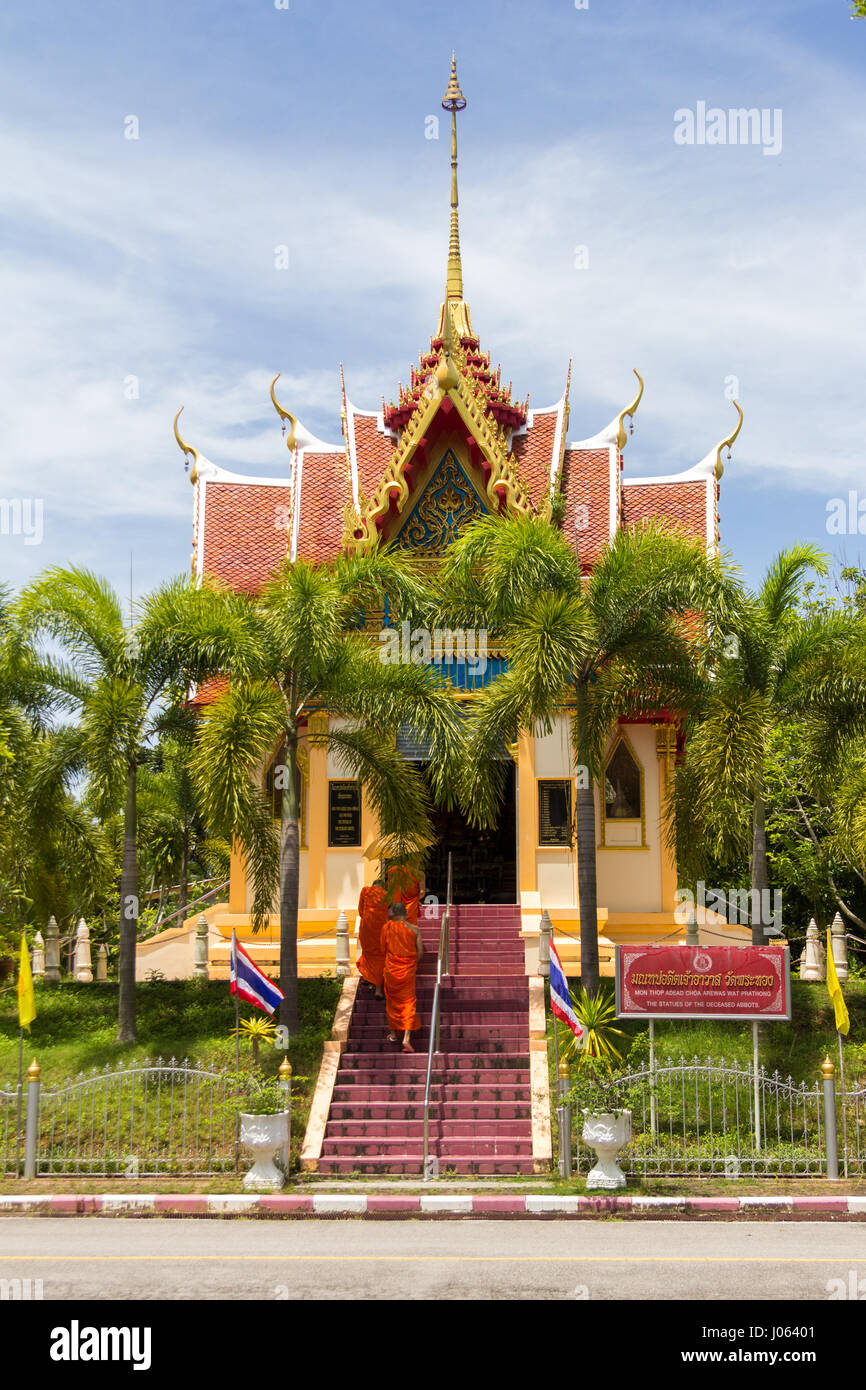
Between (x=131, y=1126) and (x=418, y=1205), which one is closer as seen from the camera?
(x=418, y=1205)

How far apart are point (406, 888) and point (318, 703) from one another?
109 inches

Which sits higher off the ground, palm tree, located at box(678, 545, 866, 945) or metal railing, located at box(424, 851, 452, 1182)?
palm tree, located at box(678, 545, 866, 945)

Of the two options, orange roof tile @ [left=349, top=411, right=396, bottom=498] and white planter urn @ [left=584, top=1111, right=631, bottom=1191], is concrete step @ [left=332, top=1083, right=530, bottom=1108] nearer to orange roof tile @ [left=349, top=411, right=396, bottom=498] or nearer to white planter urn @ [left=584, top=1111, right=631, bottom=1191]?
white planter urn @ [left=584, top=1111, right=631, bottom=1191]

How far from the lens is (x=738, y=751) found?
15.9 m

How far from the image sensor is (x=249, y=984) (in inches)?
589

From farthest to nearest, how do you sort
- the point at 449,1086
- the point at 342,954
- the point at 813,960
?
the point at 813,960
the point at 342,954
the point at 449,1086

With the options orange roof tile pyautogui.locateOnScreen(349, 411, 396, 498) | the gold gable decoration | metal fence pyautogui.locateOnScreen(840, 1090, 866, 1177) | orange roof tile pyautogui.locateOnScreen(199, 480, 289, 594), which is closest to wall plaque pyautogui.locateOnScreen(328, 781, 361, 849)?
the gold gable decoration

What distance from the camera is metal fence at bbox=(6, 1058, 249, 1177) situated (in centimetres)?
1388

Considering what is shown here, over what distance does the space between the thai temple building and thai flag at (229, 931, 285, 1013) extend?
464cm

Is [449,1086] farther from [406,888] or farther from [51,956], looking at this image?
[51,956]

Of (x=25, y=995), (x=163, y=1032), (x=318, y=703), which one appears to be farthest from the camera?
(x=318, y=703)

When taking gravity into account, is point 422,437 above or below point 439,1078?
above

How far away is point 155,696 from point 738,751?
753cm

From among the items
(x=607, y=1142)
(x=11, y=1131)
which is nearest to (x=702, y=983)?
(x=607, y=1142)
